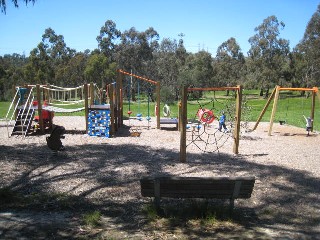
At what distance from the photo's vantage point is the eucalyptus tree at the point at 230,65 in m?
63.2

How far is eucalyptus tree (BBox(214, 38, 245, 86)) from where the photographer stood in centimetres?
6319

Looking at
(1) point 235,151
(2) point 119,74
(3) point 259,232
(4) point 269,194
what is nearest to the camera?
(3) point 259,232

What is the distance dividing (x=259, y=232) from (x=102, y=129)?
904 centimetres

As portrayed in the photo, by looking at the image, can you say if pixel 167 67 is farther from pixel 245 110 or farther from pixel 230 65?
pixel 245 110

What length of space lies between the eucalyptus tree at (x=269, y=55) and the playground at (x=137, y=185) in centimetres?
3911

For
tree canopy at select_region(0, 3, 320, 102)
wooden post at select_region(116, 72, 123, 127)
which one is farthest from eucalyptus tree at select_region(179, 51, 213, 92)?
wooden post at select_region(116, 72, 123, 127)

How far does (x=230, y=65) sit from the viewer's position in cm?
6500

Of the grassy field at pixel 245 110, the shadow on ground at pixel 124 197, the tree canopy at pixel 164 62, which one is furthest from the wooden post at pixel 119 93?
the tree canopy at pixel 164 62

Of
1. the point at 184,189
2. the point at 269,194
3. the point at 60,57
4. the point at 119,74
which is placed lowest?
the point at 269,194

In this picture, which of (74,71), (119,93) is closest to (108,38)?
(74,71)

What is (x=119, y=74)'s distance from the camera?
14.7m

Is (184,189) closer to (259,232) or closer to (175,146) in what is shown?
(259,232)

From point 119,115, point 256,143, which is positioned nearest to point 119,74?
point 119,115

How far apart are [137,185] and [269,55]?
47.9 meters
